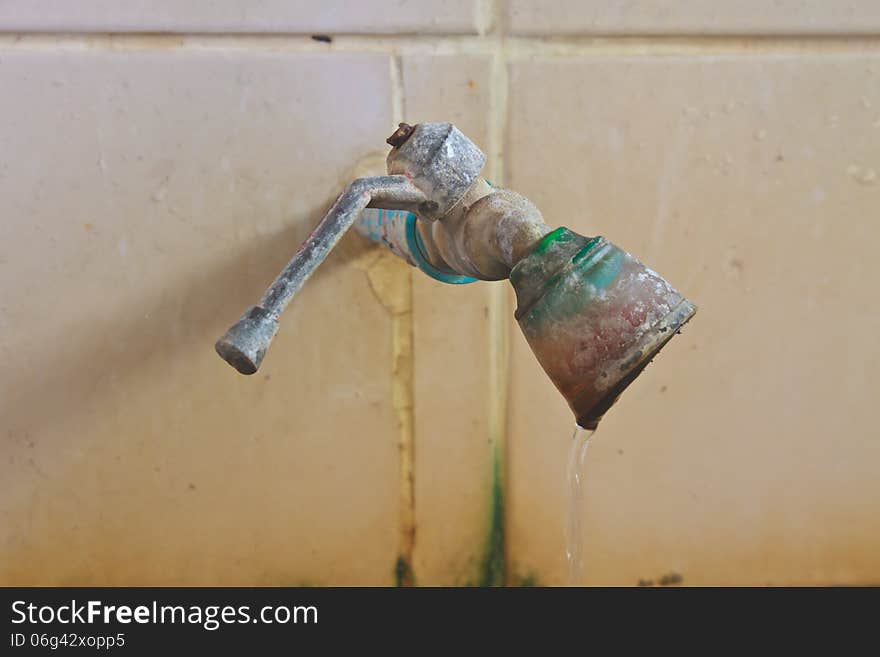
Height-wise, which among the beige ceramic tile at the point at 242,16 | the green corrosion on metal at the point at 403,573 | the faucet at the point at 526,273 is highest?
the beige ceramic tile at the point at 242,16

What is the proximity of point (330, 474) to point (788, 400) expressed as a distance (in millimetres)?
267

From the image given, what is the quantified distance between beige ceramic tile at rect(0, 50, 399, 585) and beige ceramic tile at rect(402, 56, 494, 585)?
20mm

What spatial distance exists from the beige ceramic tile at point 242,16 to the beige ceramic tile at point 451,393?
0.07 ft

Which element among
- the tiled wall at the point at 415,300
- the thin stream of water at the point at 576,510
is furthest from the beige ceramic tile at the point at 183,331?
the thin stream of water at the point at 576,510

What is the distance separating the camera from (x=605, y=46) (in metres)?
0.43

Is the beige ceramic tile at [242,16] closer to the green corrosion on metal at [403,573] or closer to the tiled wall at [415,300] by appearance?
the tiled wall at [415,300]

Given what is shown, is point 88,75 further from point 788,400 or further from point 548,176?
point 788,400

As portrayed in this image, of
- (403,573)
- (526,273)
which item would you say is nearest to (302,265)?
(526,273)

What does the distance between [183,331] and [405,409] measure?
126mm

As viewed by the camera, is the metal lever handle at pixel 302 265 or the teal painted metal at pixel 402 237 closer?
the metal lever handle at pixel 302 265

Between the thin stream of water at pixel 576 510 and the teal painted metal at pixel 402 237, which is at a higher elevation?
the teal painted metal at pixel 402 237

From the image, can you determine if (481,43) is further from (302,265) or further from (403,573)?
(403,573)

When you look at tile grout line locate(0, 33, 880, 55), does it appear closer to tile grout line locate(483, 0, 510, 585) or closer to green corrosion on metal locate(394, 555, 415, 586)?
tile grout line locate(483, 0, 510, 585)

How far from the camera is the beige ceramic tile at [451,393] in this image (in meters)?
0.42
